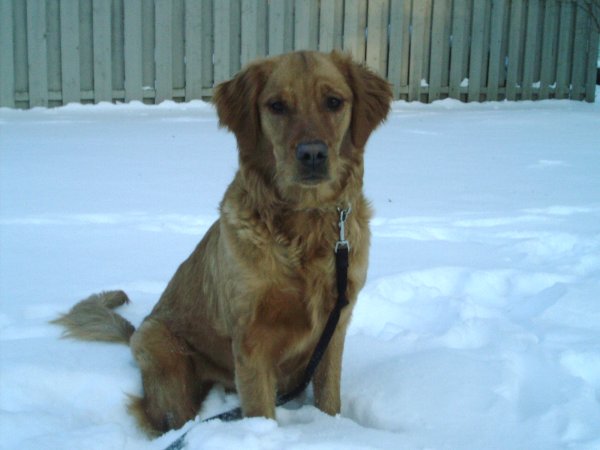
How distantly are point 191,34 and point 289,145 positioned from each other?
7113 mm

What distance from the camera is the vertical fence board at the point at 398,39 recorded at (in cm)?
1011

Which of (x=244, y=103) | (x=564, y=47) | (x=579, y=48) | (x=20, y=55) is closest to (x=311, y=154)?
(x=244, y=103)

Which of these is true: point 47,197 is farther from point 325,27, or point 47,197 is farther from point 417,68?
point 417,68

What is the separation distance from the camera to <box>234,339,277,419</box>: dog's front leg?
267cm

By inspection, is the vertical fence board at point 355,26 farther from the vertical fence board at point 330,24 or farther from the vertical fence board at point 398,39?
the vertical fence board at point 398,39

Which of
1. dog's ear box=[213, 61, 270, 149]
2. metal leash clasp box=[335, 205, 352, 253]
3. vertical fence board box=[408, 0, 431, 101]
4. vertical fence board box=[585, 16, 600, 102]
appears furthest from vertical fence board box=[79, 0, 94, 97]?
vertical fence board box=[585, 16, 600, 102]

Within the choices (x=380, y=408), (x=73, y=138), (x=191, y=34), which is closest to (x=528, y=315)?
(x=380, y=408)

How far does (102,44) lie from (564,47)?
23.6 ft

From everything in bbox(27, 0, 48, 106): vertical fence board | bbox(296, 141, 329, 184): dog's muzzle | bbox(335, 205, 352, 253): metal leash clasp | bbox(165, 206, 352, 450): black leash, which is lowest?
bbox(165, 206, 352, 450): black leash

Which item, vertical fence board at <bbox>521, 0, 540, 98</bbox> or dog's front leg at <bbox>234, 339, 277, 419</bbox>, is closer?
dog's front leg at <bbox>234, 339, 277, 419</bbox>

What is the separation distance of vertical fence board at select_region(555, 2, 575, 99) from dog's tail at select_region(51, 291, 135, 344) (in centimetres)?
974

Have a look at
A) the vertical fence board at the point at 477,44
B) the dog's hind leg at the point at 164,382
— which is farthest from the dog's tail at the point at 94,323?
the vertical fence board at the point at 477,44

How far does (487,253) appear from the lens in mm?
4508

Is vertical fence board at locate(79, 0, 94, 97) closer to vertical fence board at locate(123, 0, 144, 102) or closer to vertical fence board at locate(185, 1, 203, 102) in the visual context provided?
vertical fence board at locate(123, 0, 144, 102)
